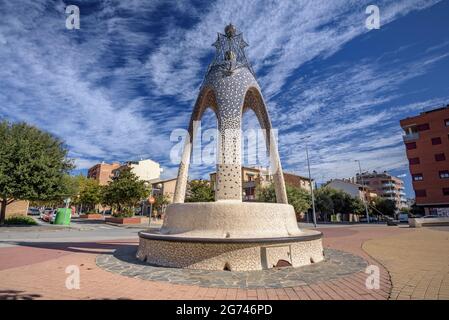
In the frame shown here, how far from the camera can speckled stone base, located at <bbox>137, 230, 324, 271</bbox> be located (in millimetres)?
6738

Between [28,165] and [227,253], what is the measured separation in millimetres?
21688

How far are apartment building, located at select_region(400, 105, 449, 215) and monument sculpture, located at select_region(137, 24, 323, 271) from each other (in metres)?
43.0

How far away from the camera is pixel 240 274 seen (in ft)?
20.8

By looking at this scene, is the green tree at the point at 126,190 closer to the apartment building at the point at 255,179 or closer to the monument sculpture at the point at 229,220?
the monument sculpture at the point at 229,220

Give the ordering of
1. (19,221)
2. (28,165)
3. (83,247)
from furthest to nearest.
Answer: (19,221) < (28,165) < (83,247)

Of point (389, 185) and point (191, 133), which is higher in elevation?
point (389, 185)

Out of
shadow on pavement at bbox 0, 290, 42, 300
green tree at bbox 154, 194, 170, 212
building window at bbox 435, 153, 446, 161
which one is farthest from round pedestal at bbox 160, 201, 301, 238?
building window at bbox 435, 153, 446, 161

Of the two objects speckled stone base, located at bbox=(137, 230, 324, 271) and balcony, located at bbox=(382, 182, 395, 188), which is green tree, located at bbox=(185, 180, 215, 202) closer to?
speckled stone base, located at bbox=(137, 230, 324, 271)

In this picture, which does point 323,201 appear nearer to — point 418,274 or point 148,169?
point 418,274

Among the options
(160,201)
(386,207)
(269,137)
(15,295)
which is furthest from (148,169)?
(15,295)

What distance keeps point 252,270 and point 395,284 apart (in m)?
3.14

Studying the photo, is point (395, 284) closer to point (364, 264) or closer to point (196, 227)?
point (364, 264)

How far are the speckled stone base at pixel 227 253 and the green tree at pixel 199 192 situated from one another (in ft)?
95.5
